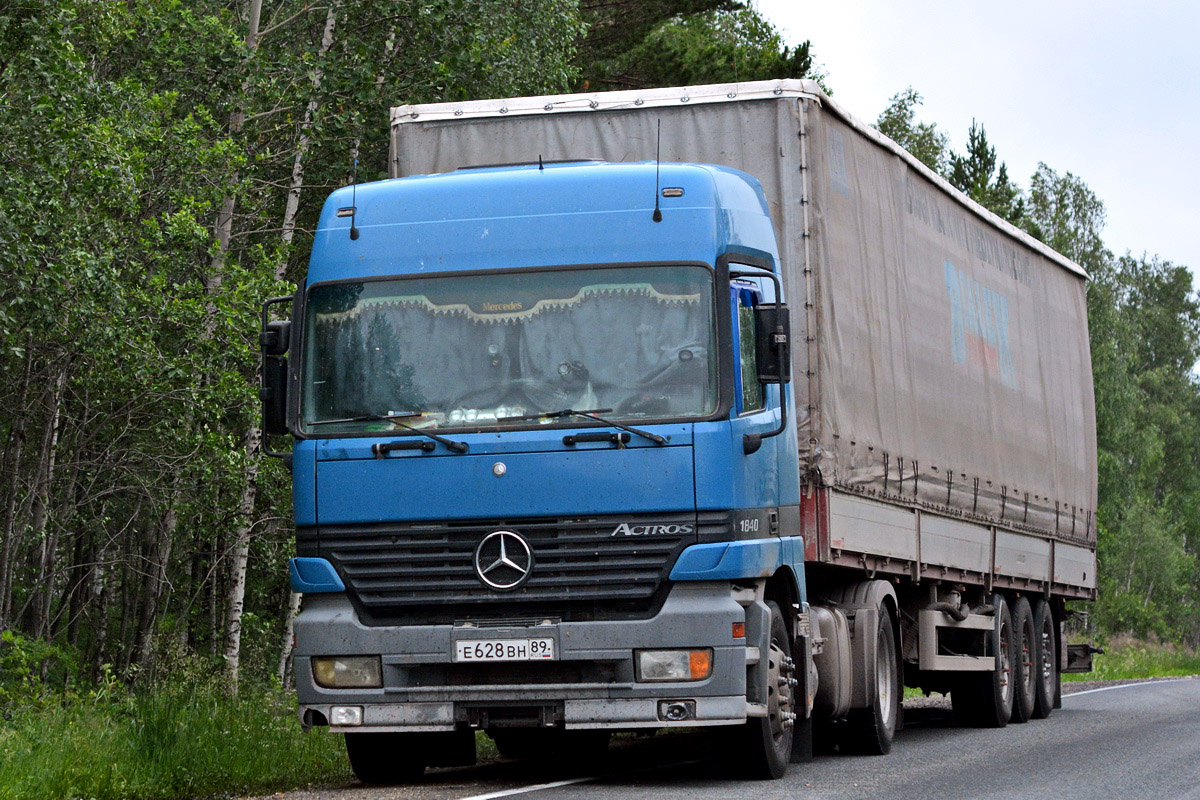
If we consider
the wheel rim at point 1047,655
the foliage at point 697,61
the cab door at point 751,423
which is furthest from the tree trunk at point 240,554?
the foliage at point 697,61

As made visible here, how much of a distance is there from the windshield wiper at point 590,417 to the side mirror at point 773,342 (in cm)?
71

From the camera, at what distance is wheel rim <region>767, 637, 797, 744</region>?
998 cm

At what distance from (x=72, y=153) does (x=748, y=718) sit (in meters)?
9.78

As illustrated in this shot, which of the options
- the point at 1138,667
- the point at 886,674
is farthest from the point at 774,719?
the point at 1138,667

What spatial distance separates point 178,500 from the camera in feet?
70.1

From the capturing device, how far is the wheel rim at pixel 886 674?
12.8m

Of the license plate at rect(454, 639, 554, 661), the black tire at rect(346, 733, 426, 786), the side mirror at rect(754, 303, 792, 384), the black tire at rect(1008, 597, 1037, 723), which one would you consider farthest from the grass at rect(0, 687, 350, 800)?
the black tire at rect(1008, 597, 1037, 723)

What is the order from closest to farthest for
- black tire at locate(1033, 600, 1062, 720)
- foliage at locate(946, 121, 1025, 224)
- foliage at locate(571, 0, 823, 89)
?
black tire at locate(1033, 600, 1062, 720) → foliage at locate(571, 0, 823, 89) → foliage at locate(946, 121, 1025, 224)

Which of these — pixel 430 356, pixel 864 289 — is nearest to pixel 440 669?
pixel 430 356

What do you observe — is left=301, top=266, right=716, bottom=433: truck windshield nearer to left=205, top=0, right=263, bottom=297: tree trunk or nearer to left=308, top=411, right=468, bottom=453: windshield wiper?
left=308, top=411, right=468, bottom=453: windshield wiper

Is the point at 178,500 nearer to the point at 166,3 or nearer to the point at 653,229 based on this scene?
the point at 166,3

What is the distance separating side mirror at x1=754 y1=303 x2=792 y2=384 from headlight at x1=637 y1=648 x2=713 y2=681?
1509mm

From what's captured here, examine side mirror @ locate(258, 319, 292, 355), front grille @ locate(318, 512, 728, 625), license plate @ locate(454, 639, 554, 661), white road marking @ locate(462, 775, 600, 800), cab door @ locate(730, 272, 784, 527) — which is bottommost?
white road marking @ locate(462, 775, 600, 800)

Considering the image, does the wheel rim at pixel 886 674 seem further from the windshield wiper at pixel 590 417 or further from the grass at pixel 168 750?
the windshield wiper at pixel 590 417
